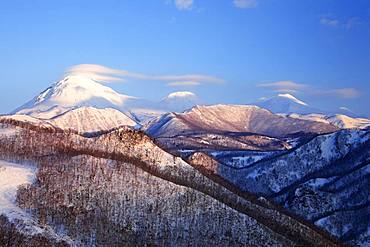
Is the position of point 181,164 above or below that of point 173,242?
above

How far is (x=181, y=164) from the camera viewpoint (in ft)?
620

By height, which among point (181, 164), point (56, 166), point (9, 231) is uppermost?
point (181, 164)

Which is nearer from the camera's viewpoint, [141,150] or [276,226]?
[276,226]

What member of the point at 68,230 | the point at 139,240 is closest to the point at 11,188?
the point at 68,230

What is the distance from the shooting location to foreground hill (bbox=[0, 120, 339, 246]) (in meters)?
122

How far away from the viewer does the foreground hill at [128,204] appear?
12169cm

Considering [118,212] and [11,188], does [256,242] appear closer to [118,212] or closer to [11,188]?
[118,212]

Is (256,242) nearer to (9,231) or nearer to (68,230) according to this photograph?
(68,230)

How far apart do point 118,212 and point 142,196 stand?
36.2ft

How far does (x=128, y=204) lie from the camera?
13825 centimetres

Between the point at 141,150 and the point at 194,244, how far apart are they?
6200 cm

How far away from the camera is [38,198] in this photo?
12662 centimetres

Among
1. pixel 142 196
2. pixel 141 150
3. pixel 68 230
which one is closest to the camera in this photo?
pixel 68 230

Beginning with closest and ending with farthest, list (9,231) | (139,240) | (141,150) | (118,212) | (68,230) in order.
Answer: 1. (9,231)
2. (68,230)
3. (139,240)
4. (118,212)
5. (141,150)
